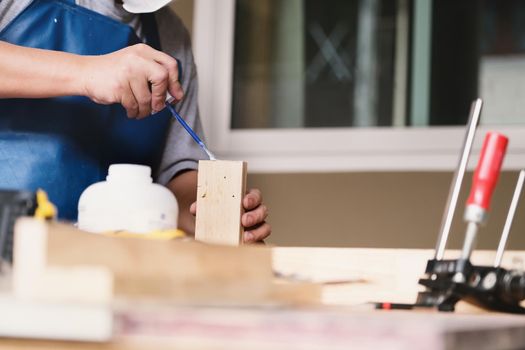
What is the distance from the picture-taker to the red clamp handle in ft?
3.05

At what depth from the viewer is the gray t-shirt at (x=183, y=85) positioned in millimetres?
1624

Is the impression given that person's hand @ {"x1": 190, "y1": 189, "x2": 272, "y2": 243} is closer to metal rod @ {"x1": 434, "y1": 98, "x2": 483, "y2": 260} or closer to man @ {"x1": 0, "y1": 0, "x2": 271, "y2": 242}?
man @ {"x1": 0, "y1": 0, "x2": 271, "y2": 242}

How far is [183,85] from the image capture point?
1.77m

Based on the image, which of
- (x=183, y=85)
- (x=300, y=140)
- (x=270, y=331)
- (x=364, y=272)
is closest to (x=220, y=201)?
(x=364, y=272)

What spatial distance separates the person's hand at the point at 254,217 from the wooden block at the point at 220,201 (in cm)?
22

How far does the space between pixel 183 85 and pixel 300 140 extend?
1.14m

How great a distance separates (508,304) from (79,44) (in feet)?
2.96

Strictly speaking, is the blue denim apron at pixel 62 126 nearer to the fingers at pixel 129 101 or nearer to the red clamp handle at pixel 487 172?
the fingers at pixel 129 101

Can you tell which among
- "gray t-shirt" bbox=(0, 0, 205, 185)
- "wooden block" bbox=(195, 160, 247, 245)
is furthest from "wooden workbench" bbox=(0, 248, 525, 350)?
"gray t-shirt" bbox=(0, 0, 205, 185)

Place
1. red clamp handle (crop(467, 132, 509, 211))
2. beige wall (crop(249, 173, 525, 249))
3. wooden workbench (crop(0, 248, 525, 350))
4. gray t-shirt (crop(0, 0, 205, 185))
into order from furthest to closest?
beige wall (crop(249, 173, 525, 249))
gray t-shirt (crop(0, 0, 205, 185))
red clamp handle (crop(467, 132, 509, 211))
wooden workbench (crop(0, 248, 525, 350))

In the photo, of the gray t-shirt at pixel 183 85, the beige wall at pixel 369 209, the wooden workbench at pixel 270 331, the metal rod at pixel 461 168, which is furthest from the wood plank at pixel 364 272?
the beige wall at pixel 369 209

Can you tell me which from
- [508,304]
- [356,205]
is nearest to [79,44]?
[508,304]

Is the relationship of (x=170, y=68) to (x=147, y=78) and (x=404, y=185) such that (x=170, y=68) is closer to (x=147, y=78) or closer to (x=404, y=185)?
(x=147, y=78)

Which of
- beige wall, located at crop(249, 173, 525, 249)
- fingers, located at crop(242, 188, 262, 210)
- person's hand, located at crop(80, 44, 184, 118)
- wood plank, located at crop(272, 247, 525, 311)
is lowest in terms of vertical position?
beige wall, located at crop(249, 173, 525, 249)
